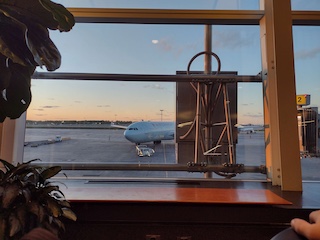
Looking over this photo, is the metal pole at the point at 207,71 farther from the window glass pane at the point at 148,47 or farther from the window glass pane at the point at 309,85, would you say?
the window glass pane at the point at 309,85

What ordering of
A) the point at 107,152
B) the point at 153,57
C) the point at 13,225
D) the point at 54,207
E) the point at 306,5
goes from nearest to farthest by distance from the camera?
the point at 13,225
the point at 54,207
the point at 306,5
the point at 107,152
the point at 153,57

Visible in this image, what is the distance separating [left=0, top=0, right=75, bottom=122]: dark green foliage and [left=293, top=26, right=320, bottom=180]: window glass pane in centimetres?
246

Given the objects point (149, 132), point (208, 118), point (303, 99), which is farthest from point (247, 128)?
point (149, 132)

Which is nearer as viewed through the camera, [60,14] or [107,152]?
[60,14]

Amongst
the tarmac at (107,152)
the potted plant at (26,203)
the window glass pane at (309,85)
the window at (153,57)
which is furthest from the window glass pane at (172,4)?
the potted plant at (26,203)

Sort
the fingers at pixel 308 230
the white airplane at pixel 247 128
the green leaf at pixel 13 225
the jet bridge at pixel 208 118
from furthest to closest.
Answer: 1. the white airplane at pixel 247 128
2. the jet bridge at pixel 208 118
3. the green leaf at pixel 13 225
4. the fingers at pixel 308 230

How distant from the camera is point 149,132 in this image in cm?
253

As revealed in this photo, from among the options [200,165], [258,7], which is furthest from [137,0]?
[200,165]

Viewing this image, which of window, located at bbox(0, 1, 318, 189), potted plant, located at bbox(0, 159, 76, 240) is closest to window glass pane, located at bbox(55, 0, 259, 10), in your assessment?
window, located at bbox(0, 1, 318, 189)

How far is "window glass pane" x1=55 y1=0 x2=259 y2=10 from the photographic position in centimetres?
233

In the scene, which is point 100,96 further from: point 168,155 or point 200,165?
point 200,165

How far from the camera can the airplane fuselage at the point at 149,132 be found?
99.3 inches

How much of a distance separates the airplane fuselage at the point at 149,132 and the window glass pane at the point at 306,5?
192 cm

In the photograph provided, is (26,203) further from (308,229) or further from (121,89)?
(121,89)
